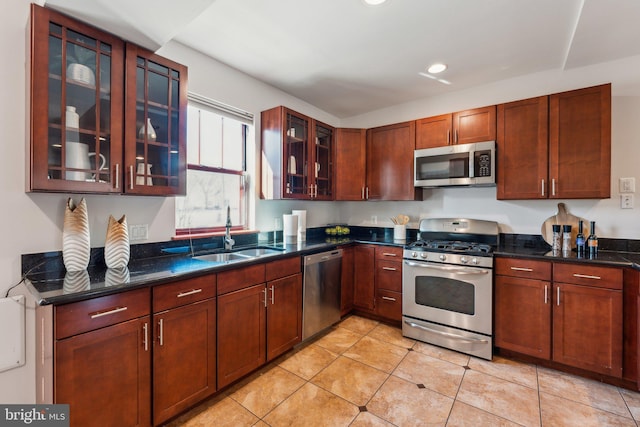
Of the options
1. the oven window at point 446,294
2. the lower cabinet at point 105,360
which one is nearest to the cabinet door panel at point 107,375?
the lower cabinet at point 105,360

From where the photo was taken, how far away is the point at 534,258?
2.34m

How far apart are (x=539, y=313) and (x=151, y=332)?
9.27ft

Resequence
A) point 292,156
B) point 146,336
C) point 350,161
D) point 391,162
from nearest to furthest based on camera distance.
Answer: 1. point 146,336
2. point 292,156
3. point 391,162
4. point 350,161

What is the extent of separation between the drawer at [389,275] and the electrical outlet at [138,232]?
88.5 inches

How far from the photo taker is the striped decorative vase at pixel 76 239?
5.40 feet

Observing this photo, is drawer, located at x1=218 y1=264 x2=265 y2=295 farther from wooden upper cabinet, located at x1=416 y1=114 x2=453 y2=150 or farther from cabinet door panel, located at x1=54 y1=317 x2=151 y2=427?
wooden upper cabinet, located at x1=416 y1=114 x2=453 y2=150

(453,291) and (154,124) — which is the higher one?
(154,124)

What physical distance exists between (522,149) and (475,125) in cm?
48

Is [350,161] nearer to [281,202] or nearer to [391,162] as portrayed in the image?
[391,162]

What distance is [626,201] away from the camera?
247 cm

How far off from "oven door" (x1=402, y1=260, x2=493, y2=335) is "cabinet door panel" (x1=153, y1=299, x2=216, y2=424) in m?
1.90

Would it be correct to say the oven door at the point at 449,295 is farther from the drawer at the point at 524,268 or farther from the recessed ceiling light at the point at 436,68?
the recessed ceiling light at the point at 436,68

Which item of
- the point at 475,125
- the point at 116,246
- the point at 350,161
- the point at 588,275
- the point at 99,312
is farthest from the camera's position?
the point at 350,161

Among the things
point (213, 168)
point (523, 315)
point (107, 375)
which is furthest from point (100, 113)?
point (523, 315)
